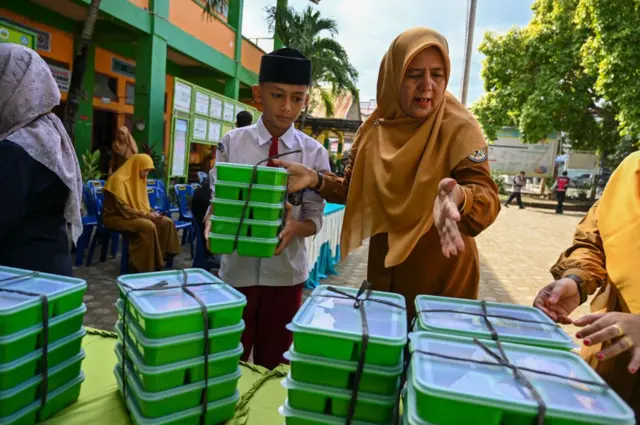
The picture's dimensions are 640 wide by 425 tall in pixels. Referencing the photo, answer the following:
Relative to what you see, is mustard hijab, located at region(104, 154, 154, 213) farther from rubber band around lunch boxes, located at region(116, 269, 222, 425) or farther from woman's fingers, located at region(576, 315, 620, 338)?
woman's fingers, located at region(576, 315, 620, 338)

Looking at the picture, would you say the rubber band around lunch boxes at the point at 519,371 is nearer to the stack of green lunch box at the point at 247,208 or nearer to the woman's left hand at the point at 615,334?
the woman's left hand at the point at 615,334

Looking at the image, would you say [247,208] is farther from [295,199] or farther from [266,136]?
[266,136]

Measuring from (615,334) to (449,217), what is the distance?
0.53m

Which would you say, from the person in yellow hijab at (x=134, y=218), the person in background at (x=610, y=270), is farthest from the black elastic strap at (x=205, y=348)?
the person in yellow hijab at (x=134, y=218)

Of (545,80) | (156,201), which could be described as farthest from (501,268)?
(545,80)

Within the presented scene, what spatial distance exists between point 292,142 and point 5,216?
4.13ft

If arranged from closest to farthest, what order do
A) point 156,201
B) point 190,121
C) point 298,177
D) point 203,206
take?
point 298,177 < point 203,206 < point 156,201 < point 190,121

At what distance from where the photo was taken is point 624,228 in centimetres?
146

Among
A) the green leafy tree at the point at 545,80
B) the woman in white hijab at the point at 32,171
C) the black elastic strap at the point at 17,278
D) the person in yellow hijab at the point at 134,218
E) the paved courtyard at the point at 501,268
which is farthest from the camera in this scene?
the green leafy tree at the point at 545,80

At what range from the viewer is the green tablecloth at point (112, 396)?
1366 mm

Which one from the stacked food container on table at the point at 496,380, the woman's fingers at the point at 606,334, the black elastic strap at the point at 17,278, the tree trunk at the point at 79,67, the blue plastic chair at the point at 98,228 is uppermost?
the tree trunk at the point at 79,67

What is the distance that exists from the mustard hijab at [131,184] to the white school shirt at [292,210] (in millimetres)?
3710

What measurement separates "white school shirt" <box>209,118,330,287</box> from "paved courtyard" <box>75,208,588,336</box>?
6.03 ft

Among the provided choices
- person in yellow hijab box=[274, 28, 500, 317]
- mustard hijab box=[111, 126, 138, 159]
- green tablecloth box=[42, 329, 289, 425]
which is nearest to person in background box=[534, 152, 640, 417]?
person in yellow hijab box=[274, 28, 500, 317]
